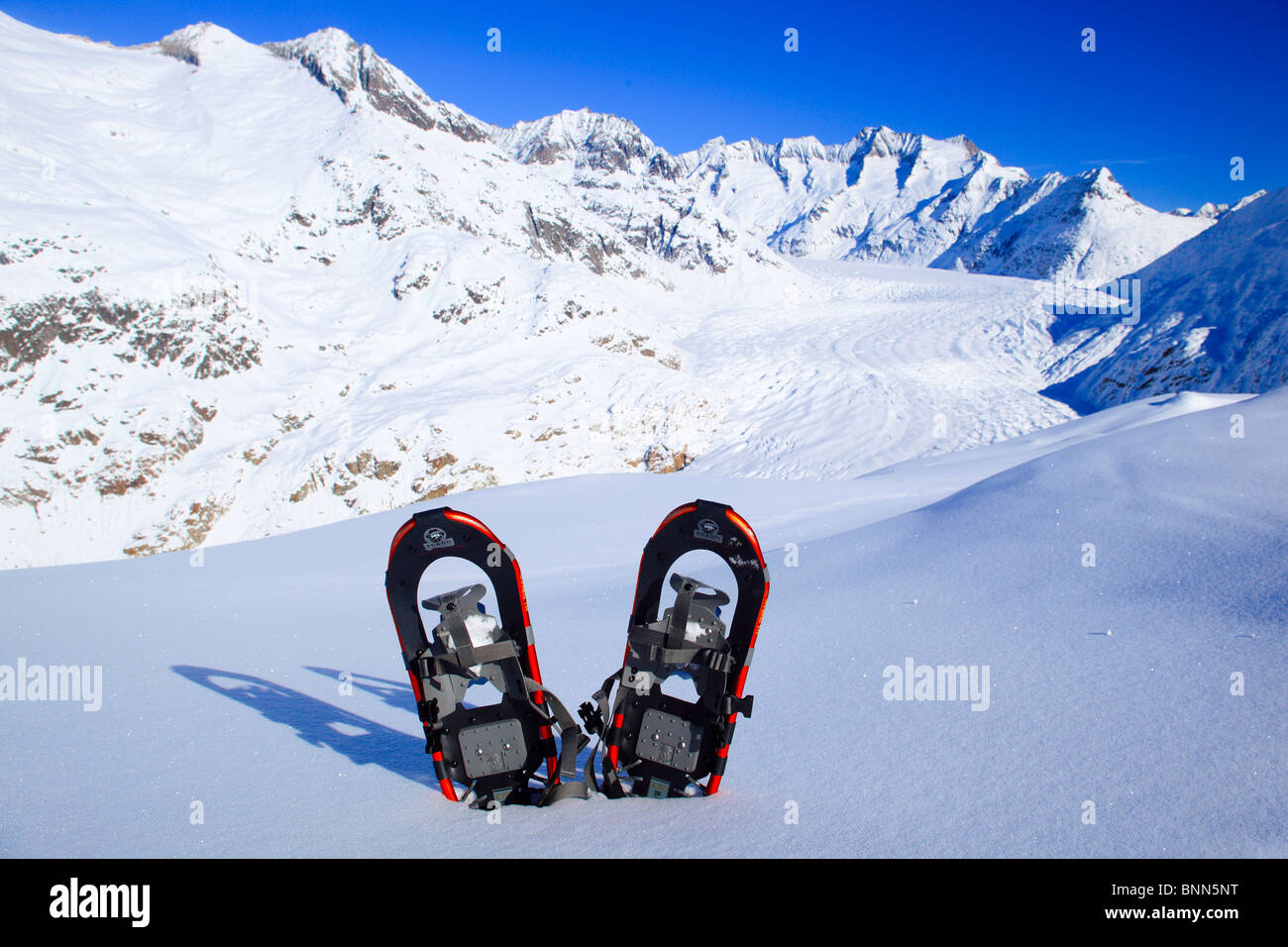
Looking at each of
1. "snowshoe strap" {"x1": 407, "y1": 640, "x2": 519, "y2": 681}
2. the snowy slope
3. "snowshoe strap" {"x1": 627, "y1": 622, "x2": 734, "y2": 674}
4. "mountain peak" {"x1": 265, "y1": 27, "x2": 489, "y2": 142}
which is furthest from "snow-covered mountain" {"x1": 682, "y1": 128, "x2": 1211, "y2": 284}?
"snowshoe strap" {"x1": 407, "y1": 640, "x2": 519, "y2": 681}

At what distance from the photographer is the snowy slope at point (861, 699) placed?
97.7 inches

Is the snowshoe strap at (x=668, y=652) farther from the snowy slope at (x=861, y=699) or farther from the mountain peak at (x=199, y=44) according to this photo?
the mountain peak at (x=199, y=44)

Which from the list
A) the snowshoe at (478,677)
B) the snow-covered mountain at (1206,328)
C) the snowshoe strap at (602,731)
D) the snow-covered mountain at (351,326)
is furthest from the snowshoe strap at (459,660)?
the snow-covered mountain at (1206,328)

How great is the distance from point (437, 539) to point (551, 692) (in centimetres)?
88

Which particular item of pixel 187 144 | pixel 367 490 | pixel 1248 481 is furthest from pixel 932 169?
pixel 1248 481

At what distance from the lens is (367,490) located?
3145cm

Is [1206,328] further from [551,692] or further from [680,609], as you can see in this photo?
[551,692]

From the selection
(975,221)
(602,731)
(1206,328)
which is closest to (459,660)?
(602,731)

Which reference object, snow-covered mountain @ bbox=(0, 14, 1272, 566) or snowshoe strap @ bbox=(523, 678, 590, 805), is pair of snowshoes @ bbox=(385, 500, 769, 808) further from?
snow-covered mountain @ bbox=(0, 14, 1272, 566)

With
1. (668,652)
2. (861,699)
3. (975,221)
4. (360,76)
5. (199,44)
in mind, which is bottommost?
(861,699)

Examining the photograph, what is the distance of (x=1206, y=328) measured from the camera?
31.1 m

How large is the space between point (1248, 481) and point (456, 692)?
6.46 meters

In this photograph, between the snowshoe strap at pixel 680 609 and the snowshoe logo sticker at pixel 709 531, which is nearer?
the snowshoe strap at pixel 680 609
